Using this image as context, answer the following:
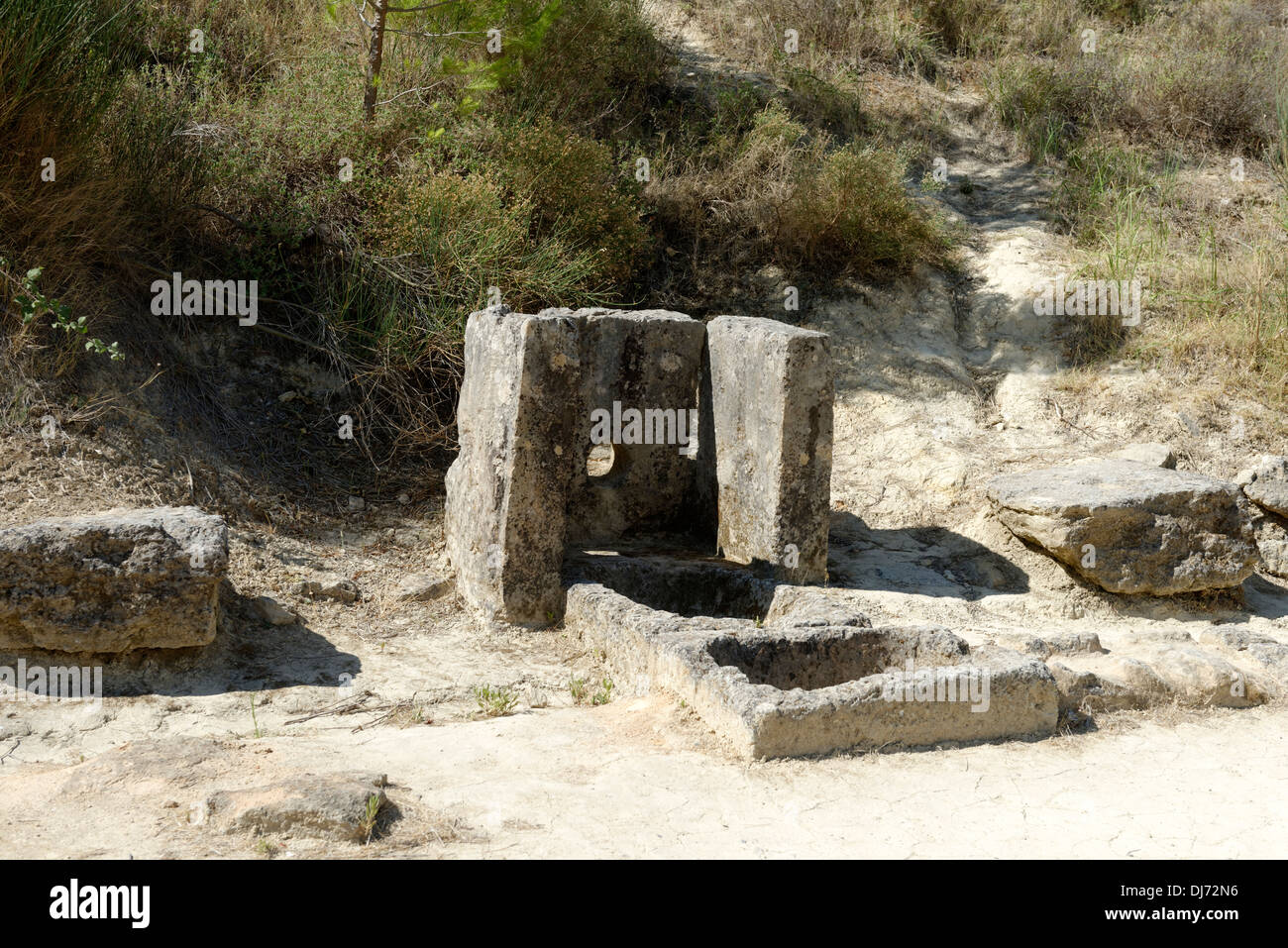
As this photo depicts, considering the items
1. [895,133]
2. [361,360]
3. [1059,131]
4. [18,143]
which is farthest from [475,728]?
[1059,131]

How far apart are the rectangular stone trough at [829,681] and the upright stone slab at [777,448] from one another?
1003 mm

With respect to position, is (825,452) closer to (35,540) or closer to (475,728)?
(475,728)

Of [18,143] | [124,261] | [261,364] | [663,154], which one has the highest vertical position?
[663,154]

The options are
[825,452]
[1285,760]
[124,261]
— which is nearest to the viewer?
[1285,760]

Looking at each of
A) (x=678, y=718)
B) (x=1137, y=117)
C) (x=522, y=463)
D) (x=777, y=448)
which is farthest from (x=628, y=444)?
(x=1137, y=117)

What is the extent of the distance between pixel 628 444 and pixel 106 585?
295 cm

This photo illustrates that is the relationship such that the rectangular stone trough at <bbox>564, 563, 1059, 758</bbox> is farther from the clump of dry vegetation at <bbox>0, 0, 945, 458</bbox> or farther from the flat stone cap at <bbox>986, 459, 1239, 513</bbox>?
the clump of dry vegetation at <bbox>0, 0, 945, 458</bbox>

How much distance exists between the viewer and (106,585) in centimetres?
559

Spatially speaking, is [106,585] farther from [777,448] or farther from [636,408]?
[777,448]

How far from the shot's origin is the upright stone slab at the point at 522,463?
6.21 metres

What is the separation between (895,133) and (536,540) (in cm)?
758

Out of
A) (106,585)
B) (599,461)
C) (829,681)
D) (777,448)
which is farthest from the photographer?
(599,461)

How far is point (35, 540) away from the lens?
5516mm

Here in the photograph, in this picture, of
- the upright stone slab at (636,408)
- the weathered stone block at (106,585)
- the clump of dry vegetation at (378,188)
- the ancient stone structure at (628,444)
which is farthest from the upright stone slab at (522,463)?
the clump of dry vegetation at (378,188)
